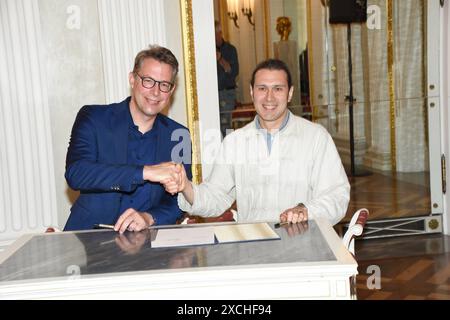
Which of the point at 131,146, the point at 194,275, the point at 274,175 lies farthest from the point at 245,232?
the point at 131,146

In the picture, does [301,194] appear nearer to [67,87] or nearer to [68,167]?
[68,167]

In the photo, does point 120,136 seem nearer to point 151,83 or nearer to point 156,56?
point 151,83

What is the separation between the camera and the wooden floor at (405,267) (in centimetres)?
393

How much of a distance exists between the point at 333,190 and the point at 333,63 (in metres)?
2.97

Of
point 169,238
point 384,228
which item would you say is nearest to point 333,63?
point 384,228

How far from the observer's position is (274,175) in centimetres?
290

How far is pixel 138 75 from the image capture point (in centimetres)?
289

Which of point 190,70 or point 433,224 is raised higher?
point 190,70

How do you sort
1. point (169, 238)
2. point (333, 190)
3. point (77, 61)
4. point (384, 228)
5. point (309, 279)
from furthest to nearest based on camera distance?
1. point (384, 228)
2. point (77, 61)
3. point (333, 190)
4. point (169, 238)
5. point (309, 279)

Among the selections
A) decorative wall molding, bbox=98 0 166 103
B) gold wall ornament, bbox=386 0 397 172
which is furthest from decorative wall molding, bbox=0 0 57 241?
gold wall ornament, bbox=386 0 397 172

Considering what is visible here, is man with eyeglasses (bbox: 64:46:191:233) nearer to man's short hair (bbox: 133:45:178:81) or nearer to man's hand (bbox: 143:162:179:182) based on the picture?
man's short hair (bbox: 133:45:178:81)

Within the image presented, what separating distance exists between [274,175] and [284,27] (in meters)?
2.47

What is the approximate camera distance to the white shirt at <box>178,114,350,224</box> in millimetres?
2838

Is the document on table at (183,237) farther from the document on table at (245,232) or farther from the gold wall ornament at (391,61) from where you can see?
the gold wall ornament at (391,61)
